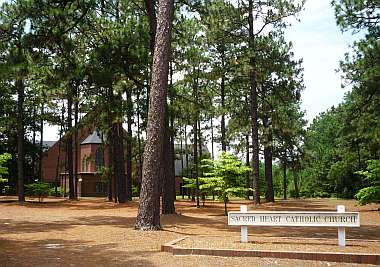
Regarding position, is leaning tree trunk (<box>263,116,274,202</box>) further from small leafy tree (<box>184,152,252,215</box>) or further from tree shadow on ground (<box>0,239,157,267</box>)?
tree shadow on ground (<box>0,239,157,267</box>)

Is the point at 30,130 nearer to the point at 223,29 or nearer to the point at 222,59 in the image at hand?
the point at 222,59

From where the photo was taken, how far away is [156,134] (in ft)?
38.8

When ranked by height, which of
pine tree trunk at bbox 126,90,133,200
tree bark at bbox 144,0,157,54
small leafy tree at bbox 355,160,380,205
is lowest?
→ small leafy tree at bbox 355,160,380,205

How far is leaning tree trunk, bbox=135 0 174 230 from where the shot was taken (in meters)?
11.7

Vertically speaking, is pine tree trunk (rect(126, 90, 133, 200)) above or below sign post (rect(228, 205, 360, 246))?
above

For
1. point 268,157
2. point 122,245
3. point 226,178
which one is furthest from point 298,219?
point 268,157

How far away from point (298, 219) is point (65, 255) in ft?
15.0

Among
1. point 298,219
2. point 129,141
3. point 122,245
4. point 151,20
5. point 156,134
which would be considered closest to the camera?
point 298,219

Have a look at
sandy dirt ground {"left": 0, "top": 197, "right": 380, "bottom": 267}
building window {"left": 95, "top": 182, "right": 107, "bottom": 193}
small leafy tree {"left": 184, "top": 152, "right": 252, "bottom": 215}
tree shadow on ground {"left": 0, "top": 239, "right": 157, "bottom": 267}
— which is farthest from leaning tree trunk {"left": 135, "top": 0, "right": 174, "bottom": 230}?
building window {"left": 95, "top": 182, "right": 107, "bottom": 193}

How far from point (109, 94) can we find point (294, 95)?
42.4 feet

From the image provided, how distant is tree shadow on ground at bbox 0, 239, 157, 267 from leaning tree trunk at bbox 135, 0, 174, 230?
213cm

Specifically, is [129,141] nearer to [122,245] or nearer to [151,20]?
[151,20]

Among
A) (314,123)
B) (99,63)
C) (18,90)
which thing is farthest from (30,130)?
(314,123)

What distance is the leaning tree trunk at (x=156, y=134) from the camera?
38.2 ft
